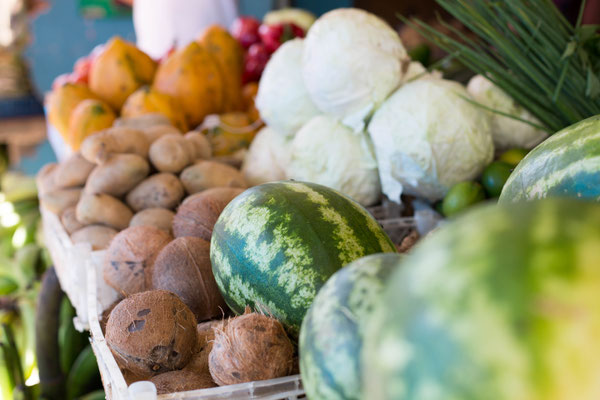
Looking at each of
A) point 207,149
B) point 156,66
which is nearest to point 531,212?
point 207,149

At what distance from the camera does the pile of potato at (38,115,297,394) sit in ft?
2.62

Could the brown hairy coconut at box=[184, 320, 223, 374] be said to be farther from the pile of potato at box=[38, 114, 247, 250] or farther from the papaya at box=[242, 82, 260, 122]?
the papaya at box=[242, 82, 260, 122]

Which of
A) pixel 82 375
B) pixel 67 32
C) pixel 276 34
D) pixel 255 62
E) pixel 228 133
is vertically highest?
pixel 67 32

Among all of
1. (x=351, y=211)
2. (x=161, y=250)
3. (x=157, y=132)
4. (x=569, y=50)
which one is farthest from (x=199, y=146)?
(x=569, y=50)

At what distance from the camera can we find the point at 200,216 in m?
1.29

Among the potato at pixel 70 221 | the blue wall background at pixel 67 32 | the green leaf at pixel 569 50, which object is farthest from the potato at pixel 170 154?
the blue wall background at pixel 67 32

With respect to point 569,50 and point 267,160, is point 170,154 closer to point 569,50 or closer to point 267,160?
point 267,160

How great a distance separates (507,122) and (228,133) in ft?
3.39

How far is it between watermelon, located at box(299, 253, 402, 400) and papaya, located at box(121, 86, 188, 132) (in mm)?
1663

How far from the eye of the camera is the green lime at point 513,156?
1.58 meters

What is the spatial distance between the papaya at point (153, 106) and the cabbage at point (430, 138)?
90 centimetres

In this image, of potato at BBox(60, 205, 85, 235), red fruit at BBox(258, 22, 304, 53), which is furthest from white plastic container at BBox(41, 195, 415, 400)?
red fruit at BBox(258, 22, 304, 53)

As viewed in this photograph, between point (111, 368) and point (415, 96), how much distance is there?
1.10m

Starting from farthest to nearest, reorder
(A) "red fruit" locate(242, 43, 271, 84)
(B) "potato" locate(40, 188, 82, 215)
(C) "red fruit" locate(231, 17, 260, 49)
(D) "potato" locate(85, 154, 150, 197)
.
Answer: (C) "red fruit" locate(231, 17, 260, 49) < (A) "red fruit" locate(242, 43, 271, 84) < (B) "potato" locate(40, 188, 82, 215) < (D) "potato" locate(85, 154, 150, 197)
